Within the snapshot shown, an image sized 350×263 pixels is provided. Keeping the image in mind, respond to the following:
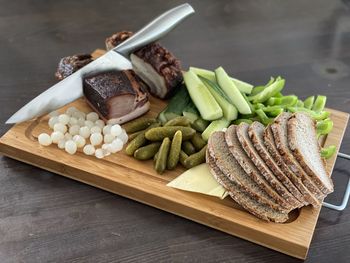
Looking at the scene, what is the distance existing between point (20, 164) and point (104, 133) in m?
0.37

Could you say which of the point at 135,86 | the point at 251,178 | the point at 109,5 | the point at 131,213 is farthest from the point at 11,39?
the point at 251,178

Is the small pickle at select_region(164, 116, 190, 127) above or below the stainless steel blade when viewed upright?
below

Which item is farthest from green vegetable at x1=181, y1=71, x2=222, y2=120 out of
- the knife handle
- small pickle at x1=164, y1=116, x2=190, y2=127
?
the knife handle

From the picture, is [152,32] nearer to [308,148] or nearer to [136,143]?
[136,143]

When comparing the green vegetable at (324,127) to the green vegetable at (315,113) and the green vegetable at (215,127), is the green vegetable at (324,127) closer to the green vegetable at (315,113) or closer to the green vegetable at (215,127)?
the green vegetable at (315,113)

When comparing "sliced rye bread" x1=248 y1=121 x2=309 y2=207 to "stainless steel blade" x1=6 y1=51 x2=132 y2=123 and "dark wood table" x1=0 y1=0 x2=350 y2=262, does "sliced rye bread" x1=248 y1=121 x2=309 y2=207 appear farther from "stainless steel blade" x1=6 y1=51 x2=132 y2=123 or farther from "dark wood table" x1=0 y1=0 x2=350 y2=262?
"stainless steel blade" x1=6 y1=51 x2=132 y2=123

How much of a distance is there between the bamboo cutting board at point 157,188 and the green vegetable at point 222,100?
0.38 metres

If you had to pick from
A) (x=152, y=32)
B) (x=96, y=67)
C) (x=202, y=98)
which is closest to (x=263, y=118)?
(x=202, y=98)

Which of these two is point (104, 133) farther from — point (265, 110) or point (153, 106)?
point (265, 110)

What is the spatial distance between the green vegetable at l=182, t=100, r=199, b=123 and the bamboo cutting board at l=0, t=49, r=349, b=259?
0.32 m

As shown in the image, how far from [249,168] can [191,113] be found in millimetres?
541

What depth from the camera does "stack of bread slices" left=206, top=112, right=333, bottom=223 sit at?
171 centimetres

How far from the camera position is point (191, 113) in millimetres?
2201

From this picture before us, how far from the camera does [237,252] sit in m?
1.72
